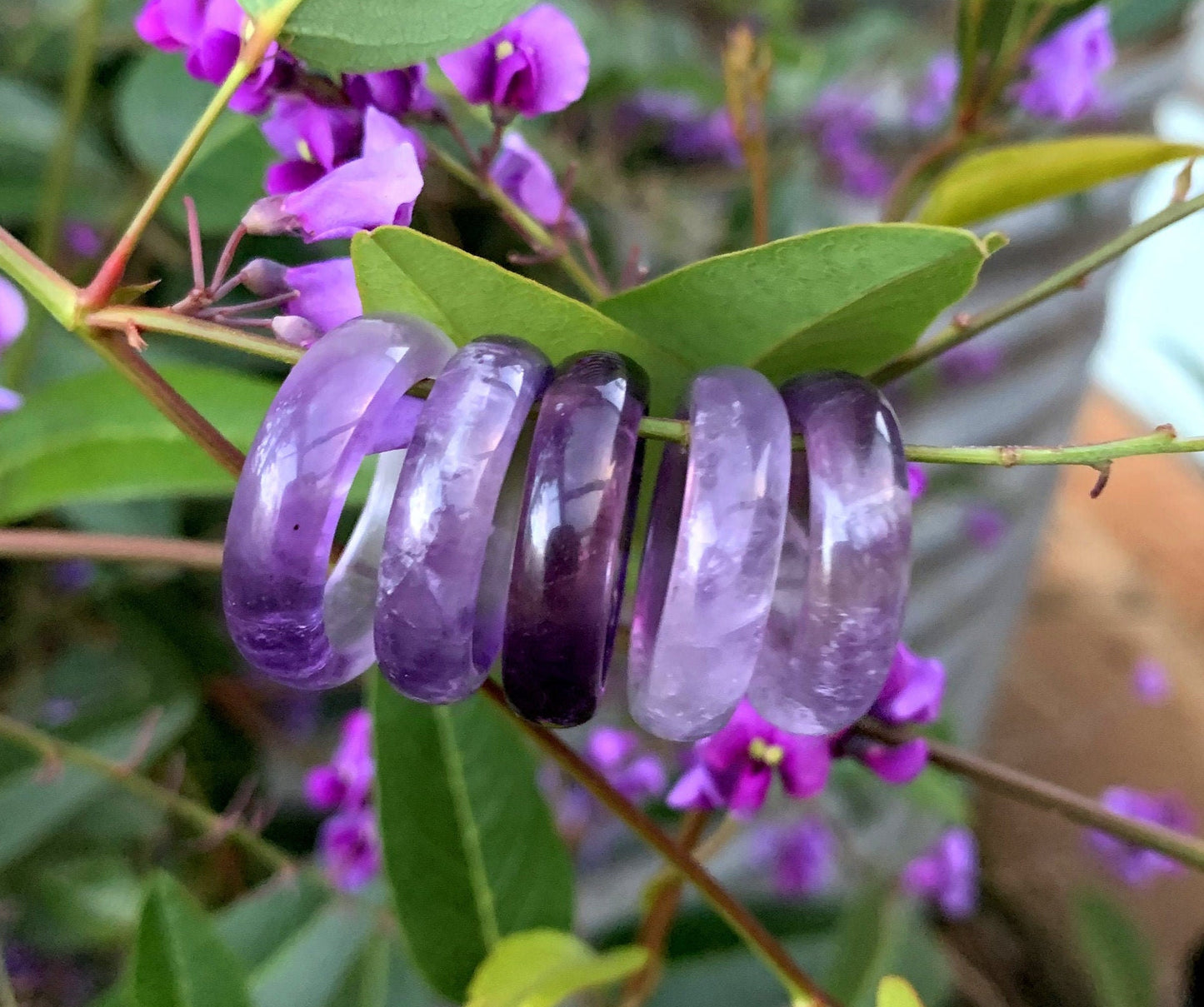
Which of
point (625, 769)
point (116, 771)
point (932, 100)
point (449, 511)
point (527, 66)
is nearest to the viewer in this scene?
point (449, 511)

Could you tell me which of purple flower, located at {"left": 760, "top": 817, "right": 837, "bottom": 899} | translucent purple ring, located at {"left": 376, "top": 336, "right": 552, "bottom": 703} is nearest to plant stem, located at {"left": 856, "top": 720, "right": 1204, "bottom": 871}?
translucent purple ring, located at {"left": 376, "top": 336, "right": 552, "bottom": 703}

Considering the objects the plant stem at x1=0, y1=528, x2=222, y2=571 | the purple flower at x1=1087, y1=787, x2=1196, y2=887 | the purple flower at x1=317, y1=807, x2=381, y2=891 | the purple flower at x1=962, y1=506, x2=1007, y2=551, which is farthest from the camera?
the purple flower at x1=962, y1=506, x2=1007, y2=551

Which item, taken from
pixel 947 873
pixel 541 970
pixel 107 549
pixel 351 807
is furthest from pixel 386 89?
pixel 947 873

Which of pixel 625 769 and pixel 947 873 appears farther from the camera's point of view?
pixel 947 873

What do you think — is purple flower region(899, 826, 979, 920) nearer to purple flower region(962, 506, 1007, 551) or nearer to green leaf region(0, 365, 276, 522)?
purple flower region(962, 506, 1007, 551)

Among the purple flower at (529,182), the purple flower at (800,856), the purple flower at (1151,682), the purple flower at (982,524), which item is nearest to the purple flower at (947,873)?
the purple flower at (800,856)

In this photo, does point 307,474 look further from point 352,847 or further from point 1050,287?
point 352,847
